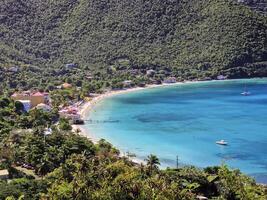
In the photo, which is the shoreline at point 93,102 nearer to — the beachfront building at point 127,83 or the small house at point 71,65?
the beachfront building at point 127,83

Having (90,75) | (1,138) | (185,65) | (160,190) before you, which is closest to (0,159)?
(1,138)

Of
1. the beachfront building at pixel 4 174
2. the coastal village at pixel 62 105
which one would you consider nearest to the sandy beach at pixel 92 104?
the coastal village at pixel 62 105

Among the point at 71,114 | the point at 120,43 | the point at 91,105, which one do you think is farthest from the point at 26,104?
the point at 120,43

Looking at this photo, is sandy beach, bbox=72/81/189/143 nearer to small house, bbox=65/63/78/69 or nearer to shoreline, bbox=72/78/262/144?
shoreline, bbox=72/78/262/144

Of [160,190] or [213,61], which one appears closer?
[160,190]

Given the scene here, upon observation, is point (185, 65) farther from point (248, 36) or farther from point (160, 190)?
point (160, 190)

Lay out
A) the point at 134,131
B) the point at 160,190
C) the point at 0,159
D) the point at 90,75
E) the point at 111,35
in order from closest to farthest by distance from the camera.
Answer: the point at 160,190 < the point at 0,159 < the point at 134,131 < the point at 90,75 < the point at 111,35
